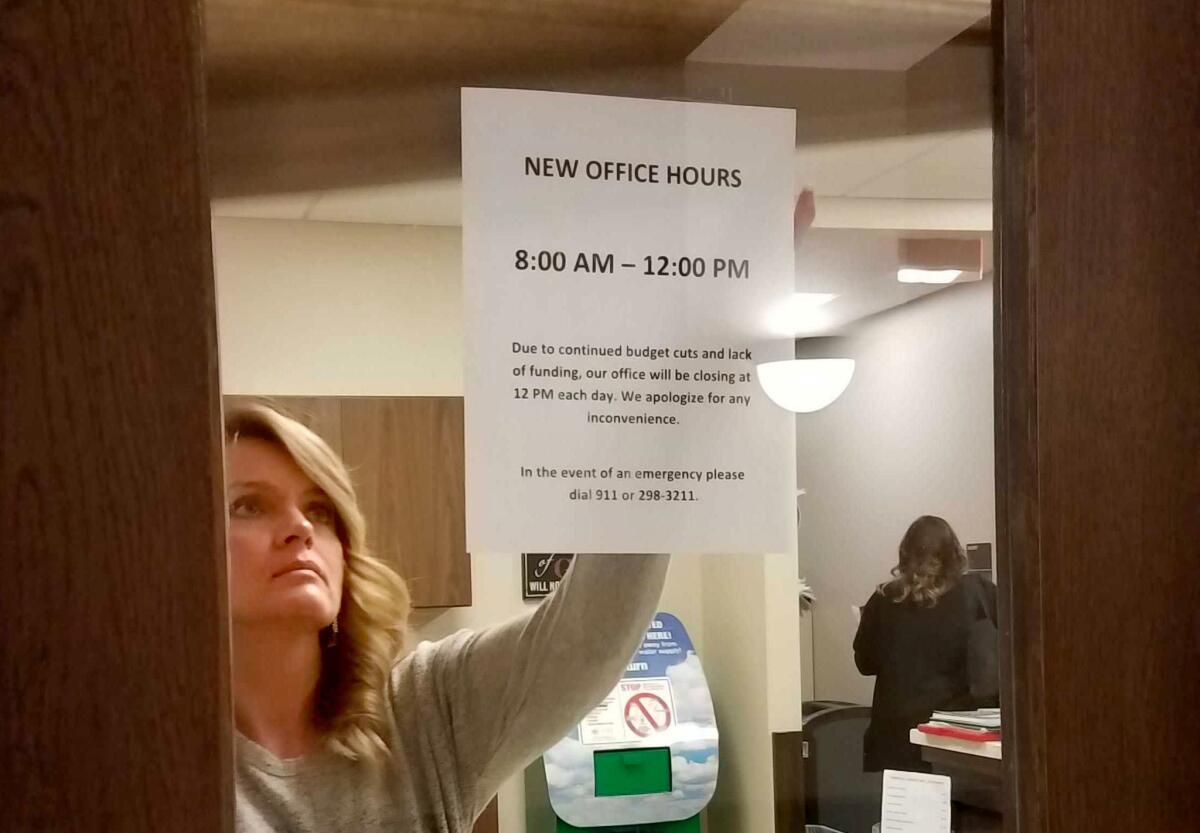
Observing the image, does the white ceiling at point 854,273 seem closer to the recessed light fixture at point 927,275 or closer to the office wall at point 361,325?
the recessed light fixture at point 927,275

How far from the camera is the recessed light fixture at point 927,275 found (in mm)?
768

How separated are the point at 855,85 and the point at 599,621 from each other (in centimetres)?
42

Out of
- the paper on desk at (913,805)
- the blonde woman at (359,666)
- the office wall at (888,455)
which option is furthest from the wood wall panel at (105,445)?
the paper on desk at (913,805)

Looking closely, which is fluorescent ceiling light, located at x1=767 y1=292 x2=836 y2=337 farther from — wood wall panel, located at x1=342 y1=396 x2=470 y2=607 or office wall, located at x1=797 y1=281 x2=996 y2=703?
wood wall panel, located at x1=342 y1=396 x2=470 y2=607

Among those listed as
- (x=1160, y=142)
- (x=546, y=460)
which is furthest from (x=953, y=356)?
(x=546, y=460)

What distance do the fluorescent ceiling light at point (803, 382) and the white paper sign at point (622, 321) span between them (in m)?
0.01

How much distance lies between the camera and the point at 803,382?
70 cm

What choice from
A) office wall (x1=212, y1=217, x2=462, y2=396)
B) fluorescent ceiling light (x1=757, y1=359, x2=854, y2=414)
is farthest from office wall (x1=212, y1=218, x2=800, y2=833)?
fluorescent ceiling light (x1=757, y1=359, x2=854, y2=414)

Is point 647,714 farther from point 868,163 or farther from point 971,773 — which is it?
point 868,163

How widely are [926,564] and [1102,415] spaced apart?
17cm

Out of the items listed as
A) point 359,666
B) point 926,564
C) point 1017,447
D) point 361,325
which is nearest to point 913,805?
point 926,564

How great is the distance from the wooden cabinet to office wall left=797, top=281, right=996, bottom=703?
0.24 m

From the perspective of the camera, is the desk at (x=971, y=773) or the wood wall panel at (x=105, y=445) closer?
the wood wall panel at (x=105, y=445)

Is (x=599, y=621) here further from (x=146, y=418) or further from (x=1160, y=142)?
(x=1160, y=142)
